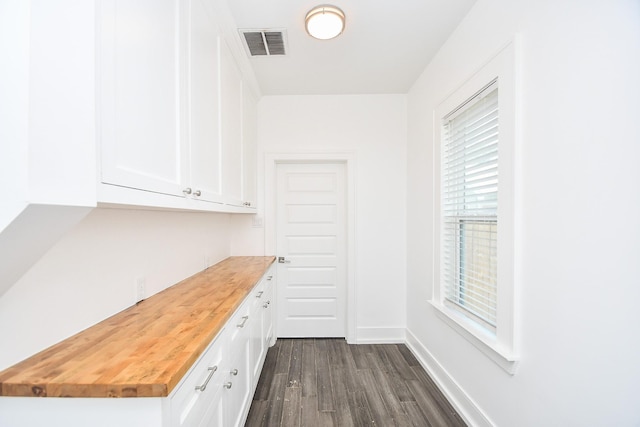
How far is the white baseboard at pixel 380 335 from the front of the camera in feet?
9.78

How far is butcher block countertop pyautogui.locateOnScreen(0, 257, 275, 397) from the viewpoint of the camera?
0.75 m

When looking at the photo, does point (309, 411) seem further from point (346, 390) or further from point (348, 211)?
point (348, 211)

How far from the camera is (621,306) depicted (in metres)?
0.92

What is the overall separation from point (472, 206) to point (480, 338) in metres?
0.83

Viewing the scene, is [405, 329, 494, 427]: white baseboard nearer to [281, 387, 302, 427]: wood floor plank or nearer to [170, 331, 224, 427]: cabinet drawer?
[281, 387, 302, 427]: wood floor plank

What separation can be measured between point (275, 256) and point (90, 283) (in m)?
1.92

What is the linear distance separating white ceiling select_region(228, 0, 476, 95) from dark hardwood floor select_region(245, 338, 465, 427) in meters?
2.74

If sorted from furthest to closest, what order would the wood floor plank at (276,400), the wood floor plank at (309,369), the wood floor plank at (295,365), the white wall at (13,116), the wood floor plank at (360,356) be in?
the wood floor plank at (360,356) → the wood floor plank at (295,365) → the wood floor plank at (309,369) → the wood floor plank at (276,400) → the white wall at (13,116)

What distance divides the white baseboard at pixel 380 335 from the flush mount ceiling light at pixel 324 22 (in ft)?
9.17

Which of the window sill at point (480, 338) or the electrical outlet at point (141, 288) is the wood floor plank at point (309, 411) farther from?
the electrical outlet at point (141, 288)

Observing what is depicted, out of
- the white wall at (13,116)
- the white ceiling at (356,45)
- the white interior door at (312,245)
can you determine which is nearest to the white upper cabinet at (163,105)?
the white wall at (13,116)

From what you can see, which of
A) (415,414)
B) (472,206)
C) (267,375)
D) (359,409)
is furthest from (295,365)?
(472,206)

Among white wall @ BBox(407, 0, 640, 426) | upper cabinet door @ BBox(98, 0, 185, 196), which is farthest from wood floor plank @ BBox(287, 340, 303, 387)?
upper cabinet door @ BBox(98, 0, 185, 196)

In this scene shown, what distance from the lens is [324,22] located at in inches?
70.7
